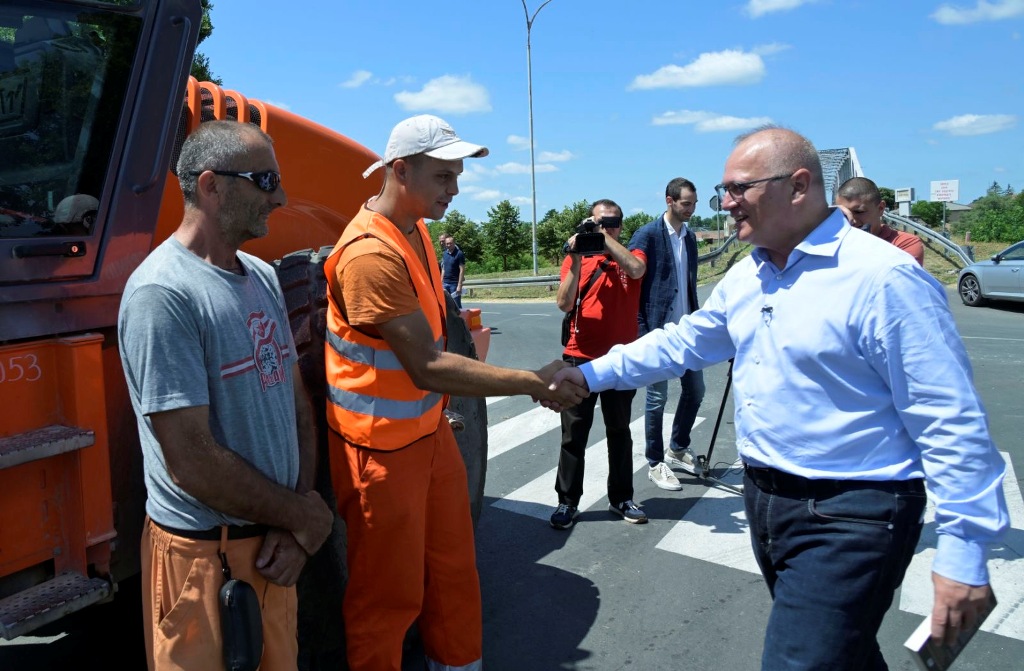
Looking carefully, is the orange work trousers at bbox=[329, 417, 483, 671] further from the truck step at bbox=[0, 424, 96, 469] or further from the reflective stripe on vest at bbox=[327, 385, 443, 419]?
the truck step at bbox=[0, 424, 96, 469]

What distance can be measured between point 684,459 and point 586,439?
1289 millimetres

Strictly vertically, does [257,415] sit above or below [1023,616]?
above

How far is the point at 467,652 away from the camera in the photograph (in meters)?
2.90

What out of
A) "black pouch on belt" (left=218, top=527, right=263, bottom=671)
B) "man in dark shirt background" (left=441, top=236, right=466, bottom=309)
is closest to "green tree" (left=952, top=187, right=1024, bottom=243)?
"man in dark shirt background" (left=441, top=236, right=466, bottom=309)

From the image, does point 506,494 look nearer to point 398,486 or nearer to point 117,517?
point 398,486

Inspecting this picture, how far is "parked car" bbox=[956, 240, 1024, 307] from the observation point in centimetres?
1472

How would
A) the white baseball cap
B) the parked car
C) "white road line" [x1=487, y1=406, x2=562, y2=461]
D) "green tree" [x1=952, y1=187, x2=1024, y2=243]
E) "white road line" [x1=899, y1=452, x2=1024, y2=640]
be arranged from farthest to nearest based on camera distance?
"green tree" [x1=952, y1=187, x2=1024, y2=243] → the parked car → "white road line" [x1=487, y1=406, x2=562, y2=461] → "white road line" [x1=899, y1=452, x2=1024, y2=640] → the white baseball cap

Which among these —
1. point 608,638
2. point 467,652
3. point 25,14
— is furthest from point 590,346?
point 25,14

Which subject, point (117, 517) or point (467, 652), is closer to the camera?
point (117, 517)

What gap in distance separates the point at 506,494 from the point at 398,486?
277 centimetres

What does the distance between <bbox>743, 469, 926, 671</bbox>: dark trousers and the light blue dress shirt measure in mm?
66

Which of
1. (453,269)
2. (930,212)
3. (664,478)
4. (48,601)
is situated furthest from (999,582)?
(930,212)

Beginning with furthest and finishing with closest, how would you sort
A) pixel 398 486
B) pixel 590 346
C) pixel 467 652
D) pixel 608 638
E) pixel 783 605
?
pixel 590 346
pixel 608 638
pixel 467 652
pixel 398 486
pixel 783 605

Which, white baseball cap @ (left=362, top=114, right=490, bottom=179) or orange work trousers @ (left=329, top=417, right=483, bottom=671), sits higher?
white baseball cap @ (left=362, top=114, right=490, bottom=179)
